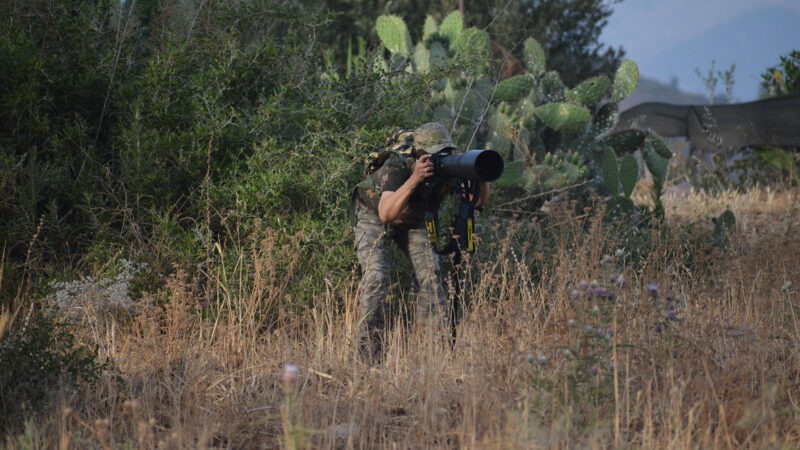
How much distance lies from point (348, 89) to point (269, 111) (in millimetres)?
861

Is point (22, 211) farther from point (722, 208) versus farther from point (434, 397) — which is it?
point (722, 208)

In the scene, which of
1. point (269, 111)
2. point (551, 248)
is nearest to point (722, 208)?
point (551, 248)

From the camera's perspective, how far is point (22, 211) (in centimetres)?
566

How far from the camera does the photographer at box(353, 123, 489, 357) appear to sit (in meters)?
4.81

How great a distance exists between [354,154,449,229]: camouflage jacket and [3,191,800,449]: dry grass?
0.47 meters

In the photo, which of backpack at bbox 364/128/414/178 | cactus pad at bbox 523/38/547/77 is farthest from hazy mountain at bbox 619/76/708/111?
backpack at bbox 364/128/414/178

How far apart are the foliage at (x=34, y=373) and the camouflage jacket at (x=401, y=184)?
1.74 m

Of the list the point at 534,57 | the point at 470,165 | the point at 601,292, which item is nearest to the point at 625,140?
the point at 534,57

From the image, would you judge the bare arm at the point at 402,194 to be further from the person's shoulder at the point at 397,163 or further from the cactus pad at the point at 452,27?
the cactus pad at the point at 452,27

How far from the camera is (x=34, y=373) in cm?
400

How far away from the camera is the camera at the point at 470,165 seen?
4.34 metres

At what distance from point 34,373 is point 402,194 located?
1.95m

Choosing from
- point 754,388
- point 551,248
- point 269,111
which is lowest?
point 754,388

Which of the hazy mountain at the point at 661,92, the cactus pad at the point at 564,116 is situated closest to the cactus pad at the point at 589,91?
the cactus pad at the point at 564,116
